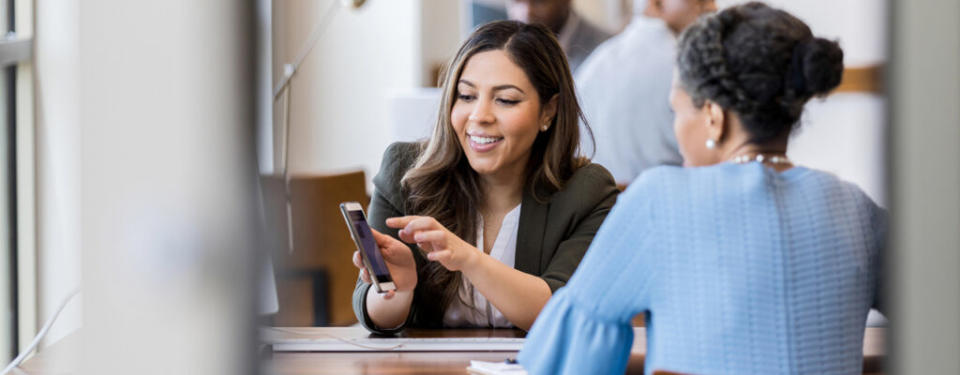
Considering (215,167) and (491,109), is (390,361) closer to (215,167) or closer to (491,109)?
(491,109)

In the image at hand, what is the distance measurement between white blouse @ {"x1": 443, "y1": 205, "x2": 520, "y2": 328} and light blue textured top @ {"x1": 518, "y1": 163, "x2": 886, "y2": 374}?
529 millimetres

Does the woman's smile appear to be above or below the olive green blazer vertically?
above

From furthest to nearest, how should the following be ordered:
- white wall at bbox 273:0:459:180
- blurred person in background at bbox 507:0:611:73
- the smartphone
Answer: white wall at bbox 273:0:459:180 < blurred person in background at bbox 507:0:611:73 < the smartphone

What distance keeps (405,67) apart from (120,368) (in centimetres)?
436

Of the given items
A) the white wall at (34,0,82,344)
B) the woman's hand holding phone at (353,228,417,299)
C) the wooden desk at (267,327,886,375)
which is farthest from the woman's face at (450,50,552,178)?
the white wall at (34,0,82,344)

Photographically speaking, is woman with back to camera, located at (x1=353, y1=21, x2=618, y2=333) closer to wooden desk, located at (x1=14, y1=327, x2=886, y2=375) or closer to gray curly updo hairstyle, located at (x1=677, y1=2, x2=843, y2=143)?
wooden desk, located at (x1=14, y1=327, x2=886, y2=375)

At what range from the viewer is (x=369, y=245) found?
134cm

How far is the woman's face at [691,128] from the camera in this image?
1092 millimetres

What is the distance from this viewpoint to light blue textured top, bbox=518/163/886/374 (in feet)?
3.14

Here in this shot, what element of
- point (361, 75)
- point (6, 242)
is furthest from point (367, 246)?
point (361, 75)

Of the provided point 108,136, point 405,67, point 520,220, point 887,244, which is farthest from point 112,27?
point 405,67

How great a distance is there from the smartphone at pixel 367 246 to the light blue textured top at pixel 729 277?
38 centimetres

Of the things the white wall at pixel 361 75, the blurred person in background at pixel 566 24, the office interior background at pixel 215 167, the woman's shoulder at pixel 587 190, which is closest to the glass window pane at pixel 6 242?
the woman's shoulder at pixel 587 190

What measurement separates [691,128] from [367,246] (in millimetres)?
471
